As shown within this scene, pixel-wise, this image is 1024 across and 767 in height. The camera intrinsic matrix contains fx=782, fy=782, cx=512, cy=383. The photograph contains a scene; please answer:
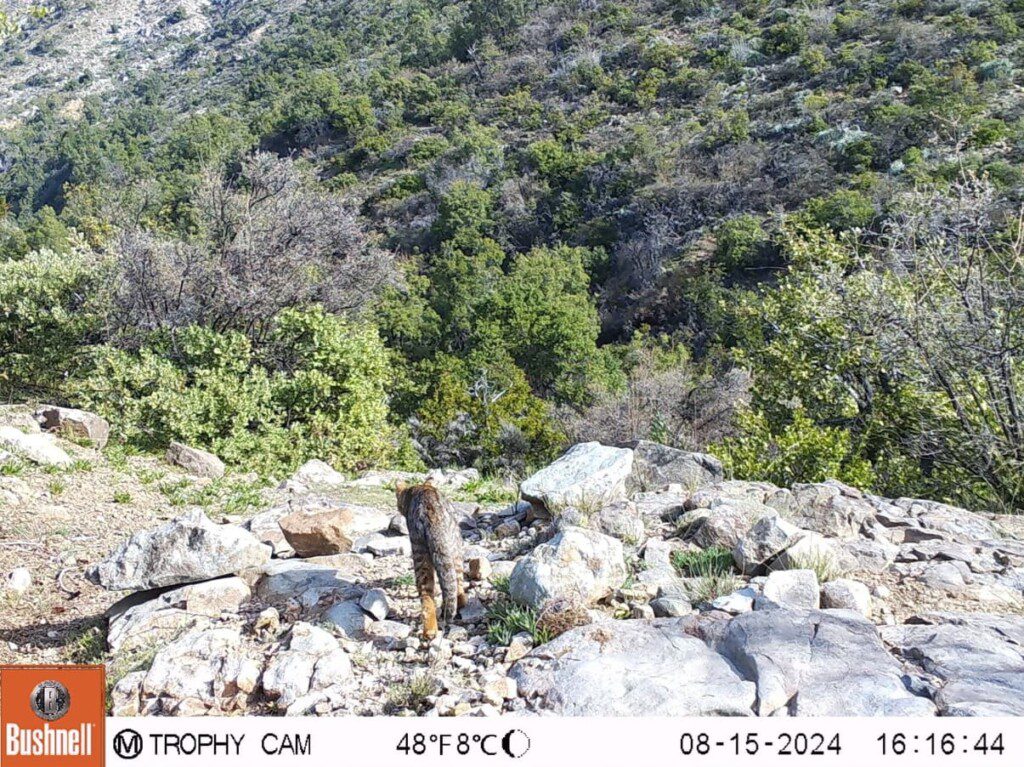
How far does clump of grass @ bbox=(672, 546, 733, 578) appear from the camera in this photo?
4.51 m

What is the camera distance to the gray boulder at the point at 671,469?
667 cm

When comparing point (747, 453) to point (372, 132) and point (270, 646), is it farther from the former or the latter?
point (372, 132)

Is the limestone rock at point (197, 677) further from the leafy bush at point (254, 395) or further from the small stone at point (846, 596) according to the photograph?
the leafy bush at point (254, 395)

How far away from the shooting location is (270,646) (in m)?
4.02

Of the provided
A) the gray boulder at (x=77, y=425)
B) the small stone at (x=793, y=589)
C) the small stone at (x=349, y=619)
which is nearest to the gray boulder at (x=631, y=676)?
the small stone at (x=793, y=589)

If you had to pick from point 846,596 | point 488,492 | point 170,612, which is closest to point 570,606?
point 846,596

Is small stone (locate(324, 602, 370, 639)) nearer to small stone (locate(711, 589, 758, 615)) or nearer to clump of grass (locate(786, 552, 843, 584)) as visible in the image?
small stone (locate(711, 589, 758, 615))

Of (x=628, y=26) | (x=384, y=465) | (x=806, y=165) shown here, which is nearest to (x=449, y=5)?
(x=628, y=26)

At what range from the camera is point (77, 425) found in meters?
9.34

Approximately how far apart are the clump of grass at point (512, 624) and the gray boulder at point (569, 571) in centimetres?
6

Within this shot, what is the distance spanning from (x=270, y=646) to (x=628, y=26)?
4890cm

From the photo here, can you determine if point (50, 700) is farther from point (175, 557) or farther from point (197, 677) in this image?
point (175, 557)

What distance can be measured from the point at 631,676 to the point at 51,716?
2.47m

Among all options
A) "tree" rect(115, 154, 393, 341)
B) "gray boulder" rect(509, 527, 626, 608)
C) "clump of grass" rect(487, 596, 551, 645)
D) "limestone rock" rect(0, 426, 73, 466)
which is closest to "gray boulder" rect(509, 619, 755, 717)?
"clump of grass" rect(487, 596, 551, 645)
